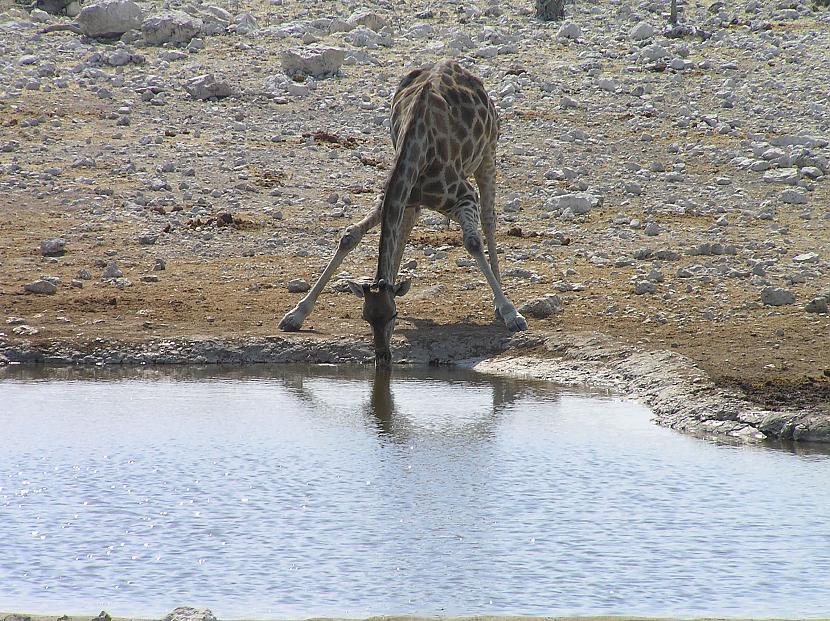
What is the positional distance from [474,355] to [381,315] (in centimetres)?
110

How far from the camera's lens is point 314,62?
24.1 meters

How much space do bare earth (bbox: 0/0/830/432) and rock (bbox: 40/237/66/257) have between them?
136 millimetres

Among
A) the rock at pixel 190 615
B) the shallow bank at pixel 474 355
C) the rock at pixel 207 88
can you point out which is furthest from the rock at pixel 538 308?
the rock at pixel 207 88

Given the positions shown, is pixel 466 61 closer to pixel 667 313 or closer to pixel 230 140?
pixel 230 140

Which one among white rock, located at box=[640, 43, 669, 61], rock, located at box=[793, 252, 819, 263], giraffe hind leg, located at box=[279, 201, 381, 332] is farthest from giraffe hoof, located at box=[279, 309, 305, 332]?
white rock, located at box=[640, 43, 669, 61]

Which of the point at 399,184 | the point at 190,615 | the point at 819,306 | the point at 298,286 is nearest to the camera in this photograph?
the point at 190,615

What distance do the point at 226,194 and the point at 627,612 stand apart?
43.5ft

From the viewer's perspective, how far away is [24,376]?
36.9ft

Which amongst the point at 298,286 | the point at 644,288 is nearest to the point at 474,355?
the point at 644,288

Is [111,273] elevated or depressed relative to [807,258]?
depressed

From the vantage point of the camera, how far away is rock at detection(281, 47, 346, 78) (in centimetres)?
2412

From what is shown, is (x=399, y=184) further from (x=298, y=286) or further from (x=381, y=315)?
(x=298, y=286)

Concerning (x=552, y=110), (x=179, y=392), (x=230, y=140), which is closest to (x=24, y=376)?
(x=179, y=392)

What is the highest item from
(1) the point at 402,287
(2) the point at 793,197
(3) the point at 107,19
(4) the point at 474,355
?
(3) the point at 107,19
